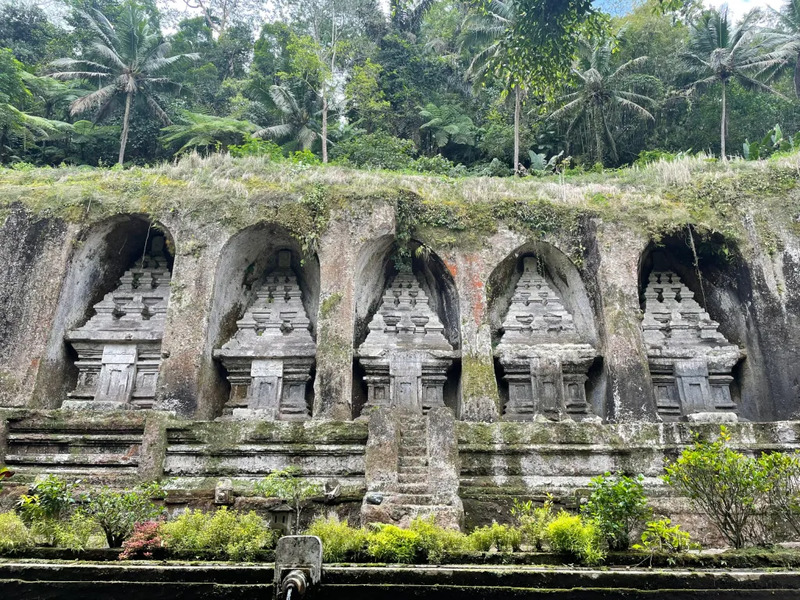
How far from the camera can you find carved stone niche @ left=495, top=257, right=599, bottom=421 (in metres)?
11.8

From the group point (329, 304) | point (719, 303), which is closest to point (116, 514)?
point (329, 304)

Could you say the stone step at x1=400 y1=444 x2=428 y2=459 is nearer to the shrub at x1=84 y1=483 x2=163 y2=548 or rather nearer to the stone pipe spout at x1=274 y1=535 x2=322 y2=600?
the shrub at x1=84 y1=483 x2=163 y2=548

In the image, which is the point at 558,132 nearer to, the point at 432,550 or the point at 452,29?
the point at 452,29

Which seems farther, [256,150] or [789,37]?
[789,37]

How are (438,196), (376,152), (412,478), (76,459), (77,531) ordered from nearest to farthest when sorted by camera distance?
1. (77,531)
2. (412,478)
3. (76,459)
4. (438,196)
5. (376,152)

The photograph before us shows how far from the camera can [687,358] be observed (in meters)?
12.2

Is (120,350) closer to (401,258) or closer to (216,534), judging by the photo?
(401,258)

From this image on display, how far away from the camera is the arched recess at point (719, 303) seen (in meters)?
11.8

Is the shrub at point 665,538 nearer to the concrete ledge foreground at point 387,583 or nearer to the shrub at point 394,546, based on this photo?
the concrete ledge foreground at point 387,583

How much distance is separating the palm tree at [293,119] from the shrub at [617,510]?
20030mm

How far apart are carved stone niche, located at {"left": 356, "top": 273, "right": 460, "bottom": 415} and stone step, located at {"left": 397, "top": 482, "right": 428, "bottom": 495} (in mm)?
4272

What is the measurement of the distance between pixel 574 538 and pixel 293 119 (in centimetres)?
2244

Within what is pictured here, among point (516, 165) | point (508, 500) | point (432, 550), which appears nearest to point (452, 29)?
point (516, 165)

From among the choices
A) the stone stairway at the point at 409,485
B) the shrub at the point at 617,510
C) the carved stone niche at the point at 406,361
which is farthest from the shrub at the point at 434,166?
the shrub at the point at 617,510
